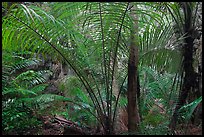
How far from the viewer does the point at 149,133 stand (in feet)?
7.76

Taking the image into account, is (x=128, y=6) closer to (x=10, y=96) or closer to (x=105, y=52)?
(x=105, y=52)

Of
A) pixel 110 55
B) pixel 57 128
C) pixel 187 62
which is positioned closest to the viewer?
pixel 110 55

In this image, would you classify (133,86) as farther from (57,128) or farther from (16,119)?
(16,119)

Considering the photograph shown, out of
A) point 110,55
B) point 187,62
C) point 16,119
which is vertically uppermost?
point 110,55

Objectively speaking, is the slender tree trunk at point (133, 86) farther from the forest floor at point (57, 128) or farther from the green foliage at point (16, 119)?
the green foliage at point (16, 119)

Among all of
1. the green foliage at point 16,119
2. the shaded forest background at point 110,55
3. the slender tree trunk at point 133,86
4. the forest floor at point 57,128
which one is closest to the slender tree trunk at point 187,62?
the shaded forest background at point 110,55

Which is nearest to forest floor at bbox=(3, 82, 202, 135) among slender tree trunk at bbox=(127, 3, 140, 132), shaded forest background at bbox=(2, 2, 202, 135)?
shaded forest background at bbox=(2, 2, 202, 135)

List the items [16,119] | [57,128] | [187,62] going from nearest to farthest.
Result: 1. [187,62]
2. [16,119]
3. [57,128]

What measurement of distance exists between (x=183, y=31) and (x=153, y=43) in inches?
17.1

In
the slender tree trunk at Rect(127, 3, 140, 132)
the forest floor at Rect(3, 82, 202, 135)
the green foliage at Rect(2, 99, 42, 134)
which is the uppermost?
the slender tree trunk at Rect(127, 3, 140, 132)

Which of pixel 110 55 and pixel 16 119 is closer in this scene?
pixel 110 55

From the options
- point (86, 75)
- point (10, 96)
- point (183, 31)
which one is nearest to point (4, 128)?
point (10, 96)

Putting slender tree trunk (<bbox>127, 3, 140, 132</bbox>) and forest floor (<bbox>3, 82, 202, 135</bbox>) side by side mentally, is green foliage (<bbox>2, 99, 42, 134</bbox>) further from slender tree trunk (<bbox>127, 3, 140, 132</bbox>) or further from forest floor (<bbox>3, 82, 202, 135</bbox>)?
slender tree trunk (<bbox>127, 3, 140, 132</bbox>)

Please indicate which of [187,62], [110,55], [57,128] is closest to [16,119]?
[57,128]
